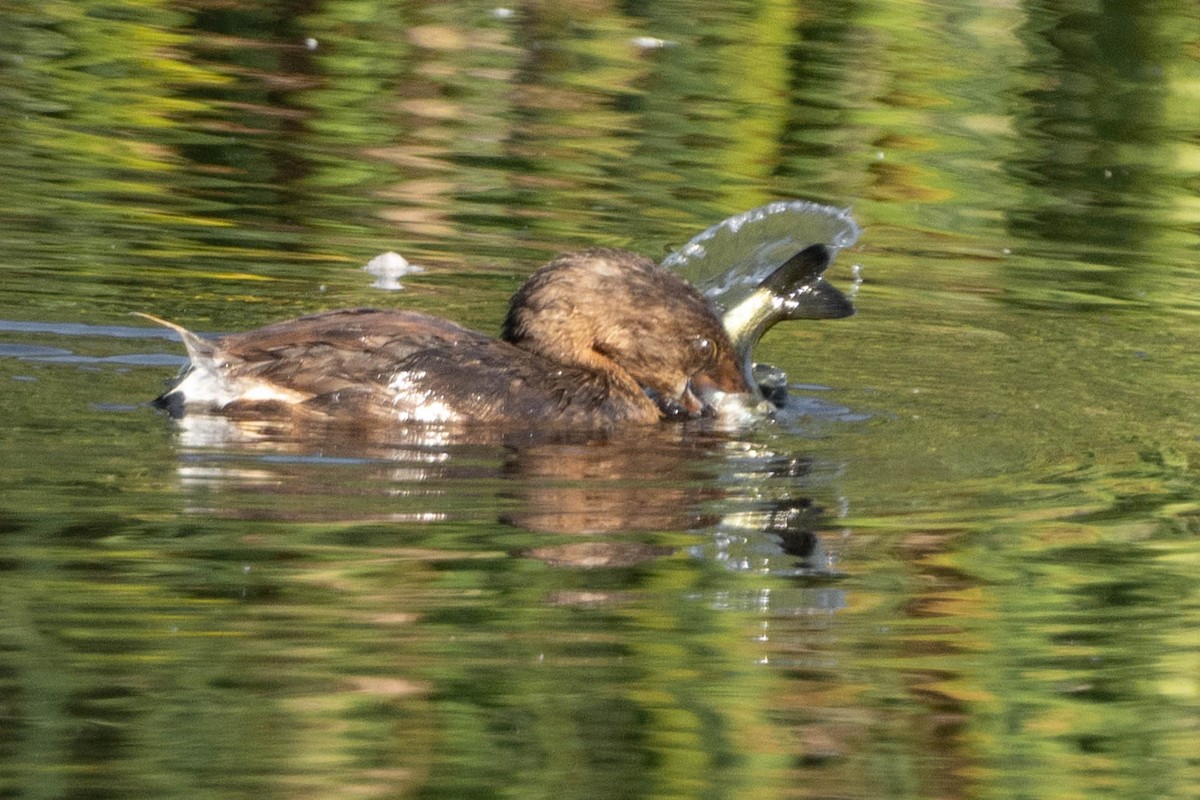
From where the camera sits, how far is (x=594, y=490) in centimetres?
602

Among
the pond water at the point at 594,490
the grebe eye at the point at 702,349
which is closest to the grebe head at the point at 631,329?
the grebe eye at the point at 702,349

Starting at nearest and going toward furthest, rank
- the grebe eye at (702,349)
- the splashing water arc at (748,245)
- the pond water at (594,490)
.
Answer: the pond water at (594,490), the grebe eye at (702,349), the splashing water arc at (748,245)

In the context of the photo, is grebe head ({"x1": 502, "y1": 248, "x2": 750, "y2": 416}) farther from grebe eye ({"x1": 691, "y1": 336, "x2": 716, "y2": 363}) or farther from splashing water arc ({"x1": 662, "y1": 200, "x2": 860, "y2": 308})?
splashing water arc ({"x1": 662, "y1": 200, "x2": 860, "y2": 308})

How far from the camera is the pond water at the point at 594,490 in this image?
436 centimetres

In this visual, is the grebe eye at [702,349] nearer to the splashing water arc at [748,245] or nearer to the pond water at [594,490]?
the pond water at [594,490]

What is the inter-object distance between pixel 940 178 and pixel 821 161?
644 millimetres

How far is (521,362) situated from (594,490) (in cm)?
93

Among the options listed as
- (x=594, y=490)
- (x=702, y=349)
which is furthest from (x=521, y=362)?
(x=594, y=490)

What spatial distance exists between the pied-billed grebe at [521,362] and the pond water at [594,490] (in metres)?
0.16

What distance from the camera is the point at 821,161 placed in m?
11.8

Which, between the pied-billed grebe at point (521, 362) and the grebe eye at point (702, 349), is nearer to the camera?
the pied-billed grebe at point (521, 362)

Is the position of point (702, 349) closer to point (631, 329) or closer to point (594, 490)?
point (631, 329)

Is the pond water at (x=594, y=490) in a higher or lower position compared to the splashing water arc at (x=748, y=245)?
lower

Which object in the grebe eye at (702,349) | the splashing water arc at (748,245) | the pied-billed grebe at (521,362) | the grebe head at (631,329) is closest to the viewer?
the pied-billed grebe at (521,362)
